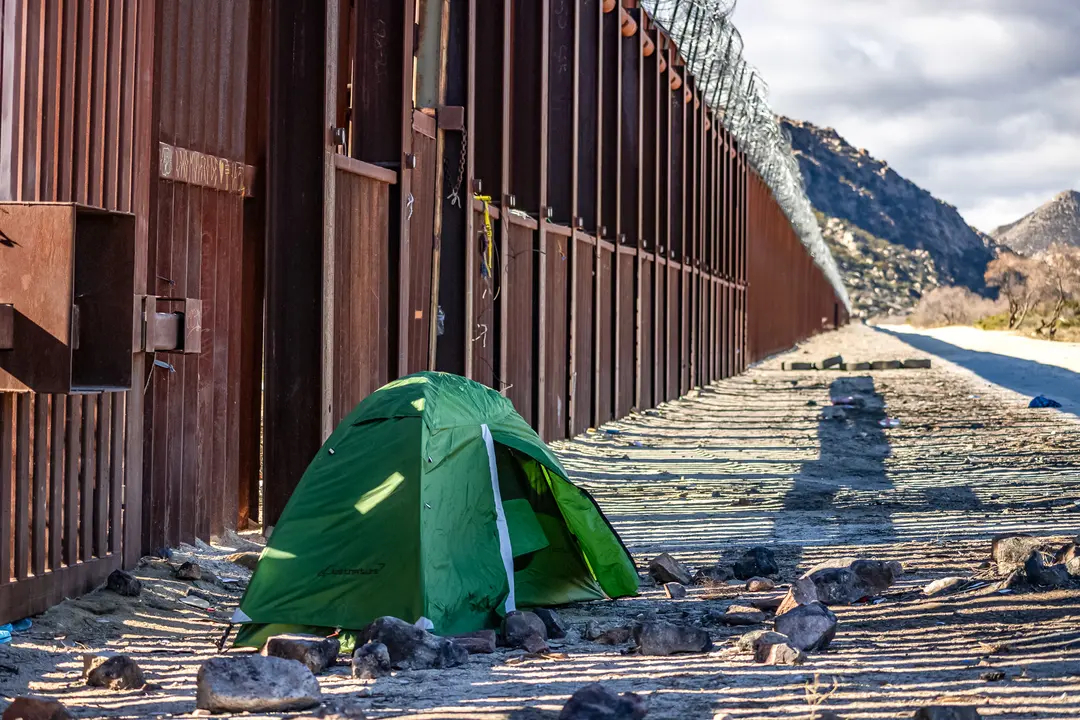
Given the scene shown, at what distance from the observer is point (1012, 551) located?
6055mm

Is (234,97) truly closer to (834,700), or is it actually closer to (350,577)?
(350,577)

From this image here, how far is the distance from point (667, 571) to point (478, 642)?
64.6 inches

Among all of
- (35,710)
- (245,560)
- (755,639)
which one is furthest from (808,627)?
(245,560)

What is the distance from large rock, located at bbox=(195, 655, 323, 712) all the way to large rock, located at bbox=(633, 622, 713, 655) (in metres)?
1.35

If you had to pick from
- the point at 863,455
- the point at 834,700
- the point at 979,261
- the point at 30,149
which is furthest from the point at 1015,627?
the point at 979,261

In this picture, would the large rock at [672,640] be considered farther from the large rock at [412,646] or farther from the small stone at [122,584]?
the small stone at [122,584]

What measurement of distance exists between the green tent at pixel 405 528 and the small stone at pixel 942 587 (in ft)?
5.56

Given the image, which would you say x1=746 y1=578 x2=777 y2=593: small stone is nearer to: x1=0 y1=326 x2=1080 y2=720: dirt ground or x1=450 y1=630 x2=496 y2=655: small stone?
x1=0 y1=326 x2=1080 y2=720: dirt ground

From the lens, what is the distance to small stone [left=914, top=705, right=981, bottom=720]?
342 centimetres

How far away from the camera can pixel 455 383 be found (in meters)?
5.84

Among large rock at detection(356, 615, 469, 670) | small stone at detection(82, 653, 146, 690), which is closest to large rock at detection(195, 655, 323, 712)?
small stone at detection(82, 653, 146, 690)

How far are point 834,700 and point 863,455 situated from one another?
9.08 metres

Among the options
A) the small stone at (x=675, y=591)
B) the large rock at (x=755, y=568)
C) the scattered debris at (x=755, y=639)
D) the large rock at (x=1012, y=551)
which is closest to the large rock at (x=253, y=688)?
the scattered debris at (x=755, y=639)

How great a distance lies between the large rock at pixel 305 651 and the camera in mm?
4547
